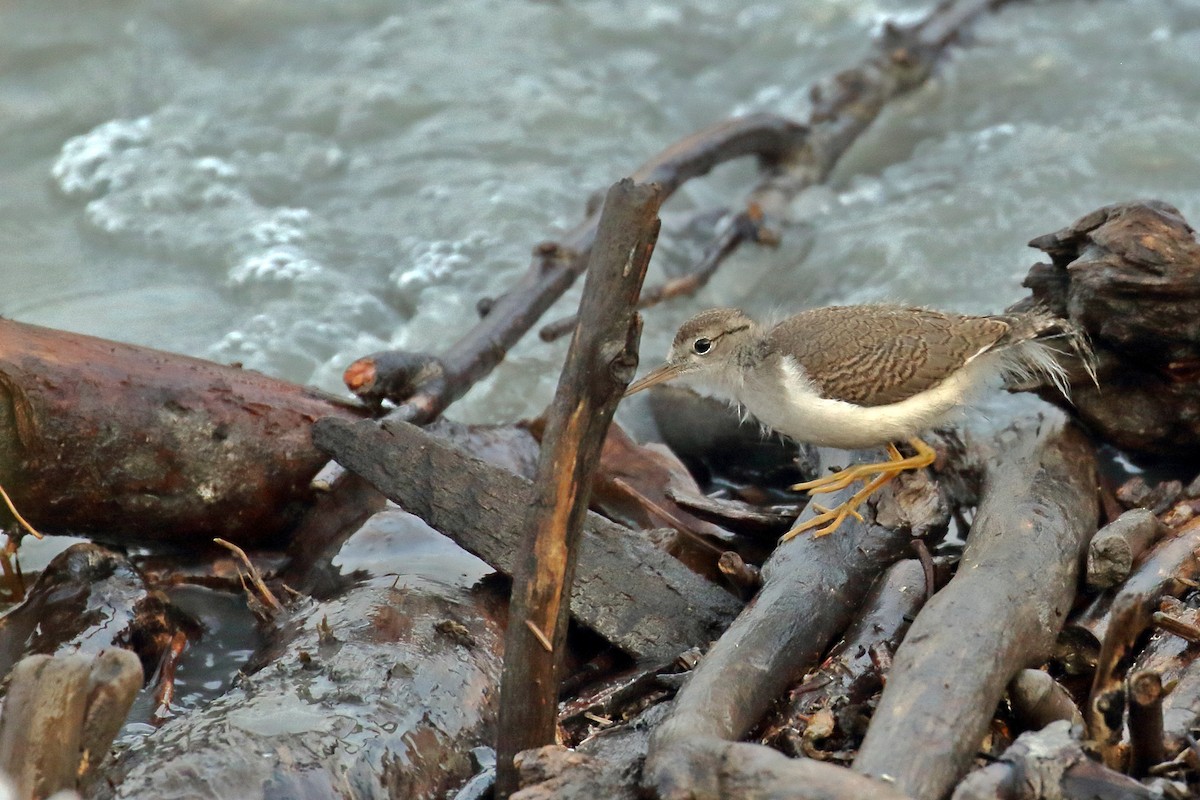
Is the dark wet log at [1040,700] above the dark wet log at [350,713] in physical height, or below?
above

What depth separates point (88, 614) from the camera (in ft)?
14.0

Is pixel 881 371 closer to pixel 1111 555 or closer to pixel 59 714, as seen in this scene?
pixel 1111 555

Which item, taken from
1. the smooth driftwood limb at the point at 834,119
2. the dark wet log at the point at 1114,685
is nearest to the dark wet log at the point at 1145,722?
the dark wet log at the point at 1114,685

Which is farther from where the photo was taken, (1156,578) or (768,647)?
(1156,578)

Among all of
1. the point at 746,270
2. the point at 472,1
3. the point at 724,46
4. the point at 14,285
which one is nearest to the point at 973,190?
the point at 746,270

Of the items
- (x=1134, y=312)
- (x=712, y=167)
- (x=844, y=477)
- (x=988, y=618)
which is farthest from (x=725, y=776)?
(x=712, y=167)

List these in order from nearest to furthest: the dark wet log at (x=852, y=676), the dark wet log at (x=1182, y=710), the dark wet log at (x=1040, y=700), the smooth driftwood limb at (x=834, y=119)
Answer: the dark wet log at (x=1182, y=710)
the dark wet log at (x=1040, y=700)
the dark wet log at (x=852, y=676)
the smooth driftwood limb at (x=834, y=119)

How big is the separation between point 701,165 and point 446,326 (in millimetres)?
1829

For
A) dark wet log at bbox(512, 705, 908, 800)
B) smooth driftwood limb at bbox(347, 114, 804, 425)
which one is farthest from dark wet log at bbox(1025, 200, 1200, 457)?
dark wet log at bbox(512, 705, 908, 800)

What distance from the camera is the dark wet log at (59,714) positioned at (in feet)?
9.45

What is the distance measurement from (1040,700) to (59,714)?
2489 mm

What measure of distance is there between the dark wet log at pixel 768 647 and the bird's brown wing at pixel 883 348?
453 millimetres

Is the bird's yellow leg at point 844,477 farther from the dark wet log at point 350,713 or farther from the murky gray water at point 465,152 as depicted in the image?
the murky gray water at point 465,152

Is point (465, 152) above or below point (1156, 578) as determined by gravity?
above
